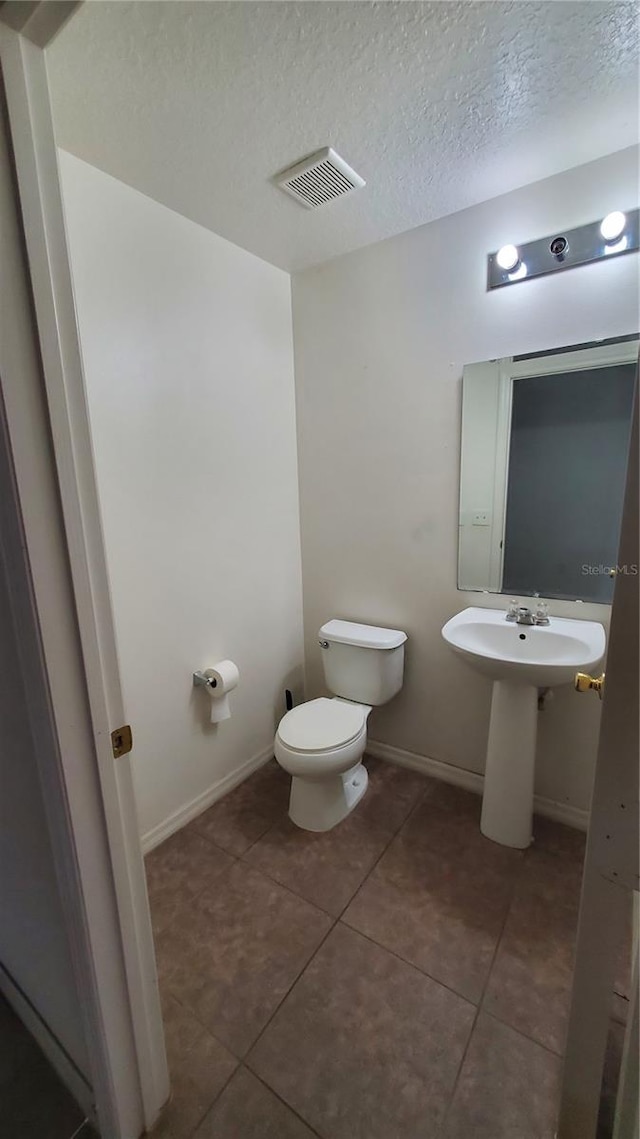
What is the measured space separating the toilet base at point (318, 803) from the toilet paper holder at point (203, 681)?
509 millimetres

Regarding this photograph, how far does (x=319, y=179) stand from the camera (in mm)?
1460

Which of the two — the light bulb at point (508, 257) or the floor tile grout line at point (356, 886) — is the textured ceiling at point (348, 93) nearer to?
the light bulb at point (508, 257)

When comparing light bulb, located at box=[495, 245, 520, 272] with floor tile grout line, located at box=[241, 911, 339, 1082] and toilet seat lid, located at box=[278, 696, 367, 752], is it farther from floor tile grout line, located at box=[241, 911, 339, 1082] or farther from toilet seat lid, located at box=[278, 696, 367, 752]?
floor tile grout line, located at box=[241, 911, 339, 1082]

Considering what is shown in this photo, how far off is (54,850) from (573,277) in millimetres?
2155

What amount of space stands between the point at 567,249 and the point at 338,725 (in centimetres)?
191

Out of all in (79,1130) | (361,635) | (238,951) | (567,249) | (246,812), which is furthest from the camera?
(361,635)

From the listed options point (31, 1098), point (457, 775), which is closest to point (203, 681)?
point (31, 1098)

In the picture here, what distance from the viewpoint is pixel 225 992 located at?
1.27 m

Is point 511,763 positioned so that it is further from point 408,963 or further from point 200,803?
point 200,803

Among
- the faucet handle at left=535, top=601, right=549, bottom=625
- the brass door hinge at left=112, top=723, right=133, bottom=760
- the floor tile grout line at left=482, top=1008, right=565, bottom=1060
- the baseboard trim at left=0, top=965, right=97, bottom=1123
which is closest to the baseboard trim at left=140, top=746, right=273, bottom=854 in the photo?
the baseboard trim at left=0, top=965, right=97, bottom=1123

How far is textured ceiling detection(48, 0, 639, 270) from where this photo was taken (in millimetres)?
986

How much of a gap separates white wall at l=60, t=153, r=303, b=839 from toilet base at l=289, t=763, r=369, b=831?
16.2 inches

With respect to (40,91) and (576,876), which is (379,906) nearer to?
(576,876)

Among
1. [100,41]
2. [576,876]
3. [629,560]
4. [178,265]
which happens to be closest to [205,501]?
[178,265]
